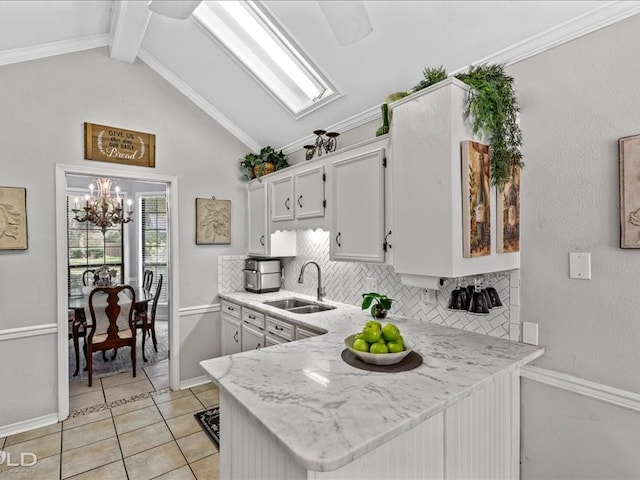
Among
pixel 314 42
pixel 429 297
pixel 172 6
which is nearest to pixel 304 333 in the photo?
pixel 429 297

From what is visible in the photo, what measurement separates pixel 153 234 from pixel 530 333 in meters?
5.94

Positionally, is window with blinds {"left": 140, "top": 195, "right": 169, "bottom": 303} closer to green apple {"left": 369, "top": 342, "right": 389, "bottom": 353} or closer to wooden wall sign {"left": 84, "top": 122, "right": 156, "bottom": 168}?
wooden wall sign {"left": 84, "top": 122, "right": 156, "bottom": 168}

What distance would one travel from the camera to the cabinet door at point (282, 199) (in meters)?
3.26

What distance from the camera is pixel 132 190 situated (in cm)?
612

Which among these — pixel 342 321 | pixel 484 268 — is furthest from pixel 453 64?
pixel 342 321

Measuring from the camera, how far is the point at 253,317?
3246 mm

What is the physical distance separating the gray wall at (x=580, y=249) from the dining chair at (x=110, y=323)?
3784 millimetres

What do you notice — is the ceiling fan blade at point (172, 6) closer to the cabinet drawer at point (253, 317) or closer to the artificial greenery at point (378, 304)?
the artificial greenery at point (378, 304)

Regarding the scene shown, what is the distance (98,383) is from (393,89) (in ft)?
13.3

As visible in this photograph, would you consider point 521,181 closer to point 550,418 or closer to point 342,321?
point 550,418

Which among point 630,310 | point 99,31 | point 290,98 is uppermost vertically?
point 99,31

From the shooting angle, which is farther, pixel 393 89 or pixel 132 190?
pixel 132 190

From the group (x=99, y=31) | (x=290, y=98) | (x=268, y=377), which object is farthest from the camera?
(x=290, y=98)

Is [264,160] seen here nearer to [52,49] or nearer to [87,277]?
[52,49]
